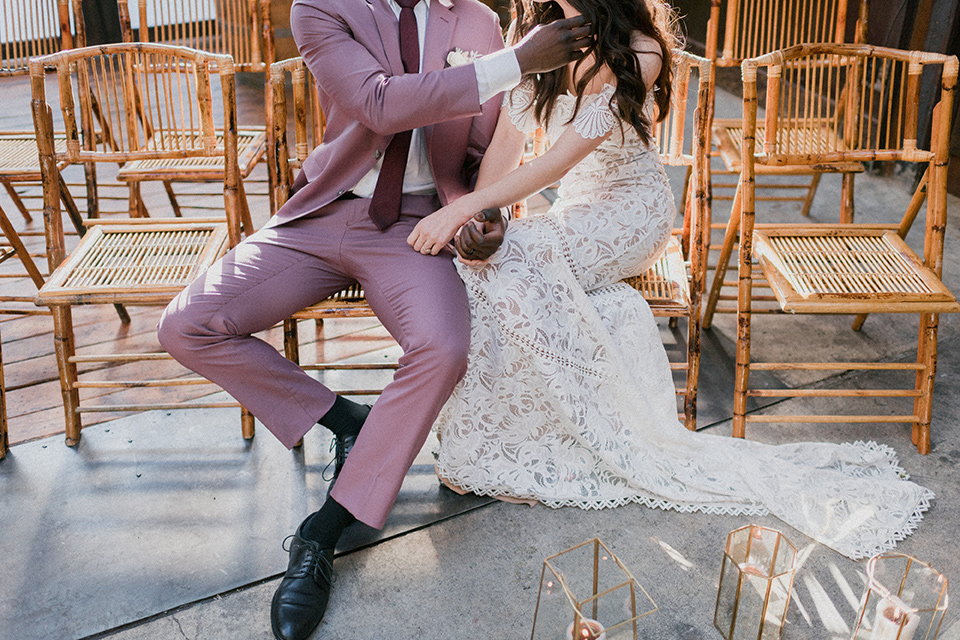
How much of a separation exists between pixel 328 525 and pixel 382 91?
107 cm

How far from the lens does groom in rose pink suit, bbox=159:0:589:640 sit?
210cm

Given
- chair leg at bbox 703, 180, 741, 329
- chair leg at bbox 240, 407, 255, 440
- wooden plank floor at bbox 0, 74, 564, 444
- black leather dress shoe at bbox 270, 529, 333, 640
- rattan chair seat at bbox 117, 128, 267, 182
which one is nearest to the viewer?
black leather dress shoe at bbox 270, 529, 333, 640

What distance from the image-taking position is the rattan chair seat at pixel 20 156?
3.18m

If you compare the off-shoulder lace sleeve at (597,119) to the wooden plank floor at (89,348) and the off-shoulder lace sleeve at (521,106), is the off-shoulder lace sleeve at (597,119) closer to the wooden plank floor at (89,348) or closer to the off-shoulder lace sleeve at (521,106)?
the off-shoulder lace sleeve at (521,106)

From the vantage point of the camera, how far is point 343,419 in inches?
94.7

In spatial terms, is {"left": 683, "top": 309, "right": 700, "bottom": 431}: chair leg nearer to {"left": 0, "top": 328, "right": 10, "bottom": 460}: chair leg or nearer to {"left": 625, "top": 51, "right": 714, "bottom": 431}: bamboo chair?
{"left": 625, "top": 51, "right": 714, "bottom": 431}: bamboo chair

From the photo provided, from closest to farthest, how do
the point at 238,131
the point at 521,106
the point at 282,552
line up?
the point at 282,552, the point at 521,106, the point at 238,131

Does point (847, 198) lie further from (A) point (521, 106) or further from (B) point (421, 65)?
(B) point (421, 65)

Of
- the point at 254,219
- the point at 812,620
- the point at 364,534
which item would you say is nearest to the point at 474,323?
the point at 364,534

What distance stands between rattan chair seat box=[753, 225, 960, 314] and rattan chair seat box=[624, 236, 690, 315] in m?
0.26

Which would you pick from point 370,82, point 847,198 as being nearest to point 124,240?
point 370,82

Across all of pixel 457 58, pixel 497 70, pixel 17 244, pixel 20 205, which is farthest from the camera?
pixel 20 205

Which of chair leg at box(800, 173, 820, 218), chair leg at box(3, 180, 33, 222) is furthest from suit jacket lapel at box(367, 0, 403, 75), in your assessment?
chair leg at box(800, 173, 820, 218)

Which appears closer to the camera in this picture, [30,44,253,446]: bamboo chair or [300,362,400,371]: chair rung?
[30,44,253,446]: bamboo chair
